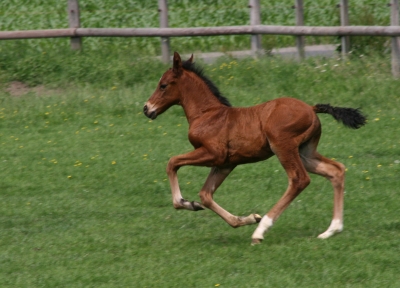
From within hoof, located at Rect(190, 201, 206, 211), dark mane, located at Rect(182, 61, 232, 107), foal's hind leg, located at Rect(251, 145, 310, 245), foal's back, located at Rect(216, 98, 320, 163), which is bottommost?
hoof, located at Rect(190, 201, 206, 211)

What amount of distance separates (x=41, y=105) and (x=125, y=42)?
19.0 feet

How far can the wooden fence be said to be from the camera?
43.5ft

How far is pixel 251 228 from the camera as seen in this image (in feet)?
24.2

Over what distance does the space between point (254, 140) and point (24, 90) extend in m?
8.89

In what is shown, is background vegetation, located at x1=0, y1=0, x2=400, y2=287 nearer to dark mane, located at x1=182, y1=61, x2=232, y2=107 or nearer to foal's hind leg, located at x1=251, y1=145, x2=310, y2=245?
foal's hind leg, located at x1=251, y1=145, x2=310, y2=245

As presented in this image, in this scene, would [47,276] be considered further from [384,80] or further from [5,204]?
[384,80]

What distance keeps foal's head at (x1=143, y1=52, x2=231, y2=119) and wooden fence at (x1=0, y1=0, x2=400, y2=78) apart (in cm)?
641

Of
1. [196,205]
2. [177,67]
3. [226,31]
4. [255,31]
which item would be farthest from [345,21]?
[196,205]

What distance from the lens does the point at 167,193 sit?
876cm

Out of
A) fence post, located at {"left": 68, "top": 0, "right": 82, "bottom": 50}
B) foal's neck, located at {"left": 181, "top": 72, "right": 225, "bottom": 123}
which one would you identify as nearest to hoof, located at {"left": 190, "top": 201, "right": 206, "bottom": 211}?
foal's neck, located at {"left": 181, "top": 72, "right": 225, "bottom": 123}

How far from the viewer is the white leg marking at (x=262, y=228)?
667 cm

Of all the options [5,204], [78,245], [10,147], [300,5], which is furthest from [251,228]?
[300,5]

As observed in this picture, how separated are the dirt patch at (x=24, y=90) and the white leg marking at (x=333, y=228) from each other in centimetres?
874

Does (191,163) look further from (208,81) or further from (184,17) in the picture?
(184,17)
